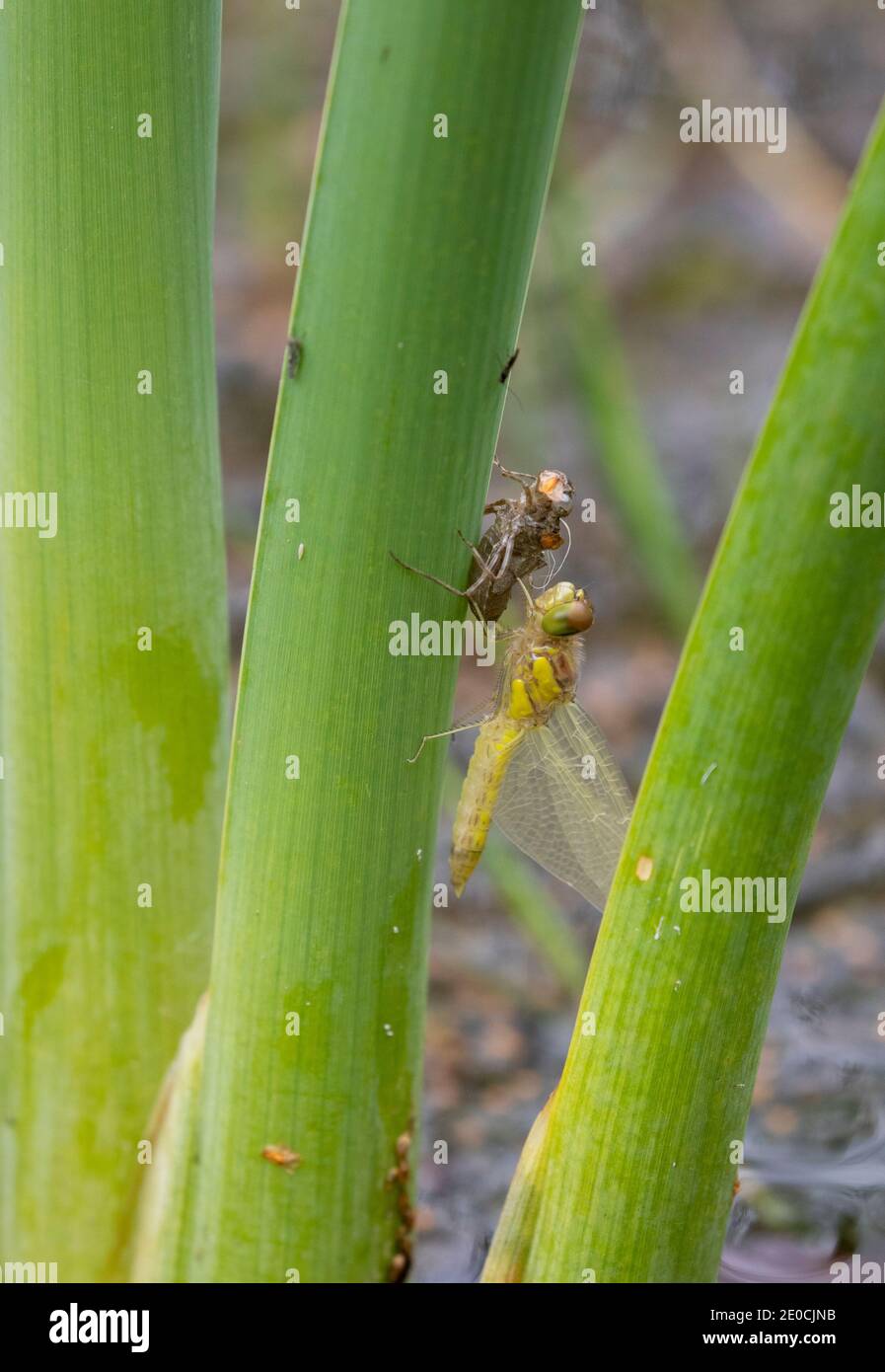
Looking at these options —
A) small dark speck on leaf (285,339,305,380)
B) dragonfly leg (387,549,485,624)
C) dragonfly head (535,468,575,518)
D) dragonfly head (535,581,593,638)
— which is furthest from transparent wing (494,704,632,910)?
small dark speck on leaf (285,339,305,380)

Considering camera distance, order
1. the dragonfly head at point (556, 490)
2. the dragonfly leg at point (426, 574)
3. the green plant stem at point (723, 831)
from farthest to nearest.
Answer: the dragonfly head at point (556, 490), the dragonfly leg at point (426, 574), the green plant stem at point (723, 831)

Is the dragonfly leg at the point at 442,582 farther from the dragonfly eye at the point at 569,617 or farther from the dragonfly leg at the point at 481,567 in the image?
the dragonfly eye at the point at 569,617

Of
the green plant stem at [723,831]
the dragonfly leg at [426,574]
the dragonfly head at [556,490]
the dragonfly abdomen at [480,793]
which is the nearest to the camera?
the green plant stem at [723,831]

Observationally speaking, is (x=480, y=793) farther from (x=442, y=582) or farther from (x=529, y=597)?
(x=442, y=582)

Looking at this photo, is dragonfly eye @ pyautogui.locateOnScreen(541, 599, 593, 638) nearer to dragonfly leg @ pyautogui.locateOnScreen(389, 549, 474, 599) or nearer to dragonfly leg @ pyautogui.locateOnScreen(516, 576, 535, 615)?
dragonfly leg @ pyautogui.locateOnScreen(516, 576, 535, 615)

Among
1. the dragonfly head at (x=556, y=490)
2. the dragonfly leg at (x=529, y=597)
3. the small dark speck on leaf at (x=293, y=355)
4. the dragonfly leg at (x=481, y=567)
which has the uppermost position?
the dragonfly head at (x=556, y=490)

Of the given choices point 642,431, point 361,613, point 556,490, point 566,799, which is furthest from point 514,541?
point 642,431

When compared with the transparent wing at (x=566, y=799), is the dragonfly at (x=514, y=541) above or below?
above

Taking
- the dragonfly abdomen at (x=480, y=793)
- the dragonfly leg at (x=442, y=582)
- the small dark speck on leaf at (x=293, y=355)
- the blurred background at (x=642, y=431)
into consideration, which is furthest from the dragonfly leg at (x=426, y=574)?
the blurred background at (x=642, y=431)

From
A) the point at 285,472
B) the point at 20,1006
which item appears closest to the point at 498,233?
the point at 285,472
